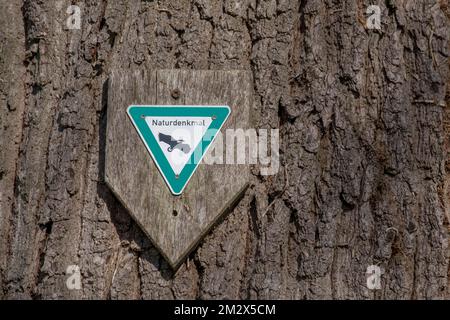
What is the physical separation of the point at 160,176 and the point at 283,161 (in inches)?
17.0

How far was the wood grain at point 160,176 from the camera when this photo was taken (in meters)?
2.40

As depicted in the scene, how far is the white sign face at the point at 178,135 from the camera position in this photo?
241 cm

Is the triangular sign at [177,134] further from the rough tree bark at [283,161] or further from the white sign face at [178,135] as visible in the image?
the rough tree bark at [283,161]

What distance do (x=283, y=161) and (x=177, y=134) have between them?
38cm

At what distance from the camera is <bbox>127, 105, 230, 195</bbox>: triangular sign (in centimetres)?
241

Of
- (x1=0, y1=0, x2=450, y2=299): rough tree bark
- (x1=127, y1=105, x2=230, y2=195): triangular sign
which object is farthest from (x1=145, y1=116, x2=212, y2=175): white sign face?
(x1=0, y1=0, x2=450, y2=299): rough tree bark

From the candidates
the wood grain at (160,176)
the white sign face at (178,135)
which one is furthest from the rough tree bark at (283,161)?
the white sign face at (178,135)

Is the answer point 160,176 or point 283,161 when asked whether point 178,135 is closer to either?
point 160,176

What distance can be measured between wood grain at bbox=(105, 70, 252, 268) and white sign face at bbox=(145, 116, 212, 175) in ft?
0.19

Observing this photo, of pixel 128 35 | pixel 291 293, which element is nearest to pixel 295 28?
pixel 128 35

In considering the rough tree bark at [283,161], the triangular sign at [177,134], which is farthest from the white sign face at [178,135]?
the rough tree bark at [283,161]

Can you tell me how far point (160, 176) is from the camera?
2414 millimetres

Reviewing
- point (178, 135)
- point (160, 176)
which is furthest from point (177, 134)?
point (160, 176)

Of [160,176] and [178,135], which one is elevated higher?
[178,135]
